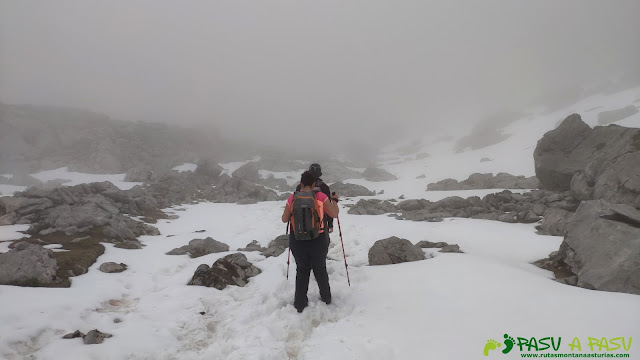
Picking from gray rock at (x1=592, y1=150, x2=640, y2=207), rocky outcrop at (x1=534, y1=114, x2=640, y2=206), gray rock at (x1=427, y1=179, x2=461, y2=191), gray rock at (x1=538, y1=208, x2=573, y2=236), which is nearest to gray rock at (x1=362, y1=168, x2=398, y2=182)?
gray rock at (x1=427, y1=179, x2=461, y2=191)

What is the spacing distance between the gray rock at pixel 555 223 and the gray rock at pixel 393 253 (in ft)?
33.3

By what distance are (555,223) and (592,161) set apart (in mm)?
10740

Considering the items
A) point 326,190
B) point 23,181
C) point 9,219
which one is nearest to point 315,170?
point 326,190

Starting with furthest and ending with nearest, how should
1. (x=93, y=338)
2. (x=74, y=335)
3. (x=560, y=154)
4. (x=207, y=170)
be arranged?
(x=207, y=170), (x=560, y=154), (x=74, y=335), (x=93, y=338)

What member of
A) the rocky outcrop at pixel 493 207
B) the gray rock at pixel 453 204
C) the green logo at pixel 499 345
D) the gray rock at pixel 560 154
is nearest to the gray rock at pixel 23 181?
the rocky outcrop at pixel 493 207

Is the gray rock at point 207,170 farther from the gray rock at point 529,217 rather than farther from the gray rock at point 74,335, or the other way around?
the gray rock at point 74,335

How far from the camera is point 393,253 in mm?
12016

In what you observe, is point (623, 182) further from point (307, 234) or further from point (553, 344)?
point (307, 234)

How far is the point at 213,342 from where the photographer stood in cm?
694

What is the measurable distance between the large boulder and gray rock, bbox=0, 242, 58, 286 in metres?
16.4

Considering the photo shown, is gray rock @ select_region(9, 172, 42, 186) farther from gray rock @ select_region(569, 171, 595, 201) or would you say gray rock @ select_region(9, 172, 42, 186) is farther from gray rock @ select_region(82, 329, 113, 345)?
gray rock @ select_region(569, 171, 595, 201)

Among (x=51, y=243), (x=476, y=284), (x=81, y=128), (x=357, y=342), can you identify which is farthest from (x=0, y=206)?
(x=81, y=128)

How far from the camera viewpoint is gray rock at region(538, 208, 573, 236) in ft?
53.8

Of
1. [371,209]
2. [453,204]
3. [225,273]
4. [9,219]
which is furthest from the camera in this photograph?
[371,209]
